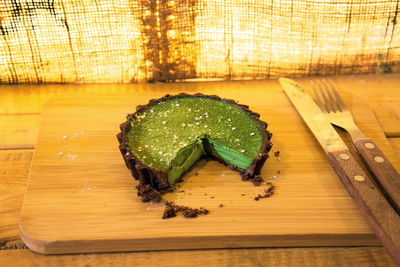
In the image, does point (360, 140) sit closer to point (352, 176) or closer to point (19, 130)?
point (352, 176)

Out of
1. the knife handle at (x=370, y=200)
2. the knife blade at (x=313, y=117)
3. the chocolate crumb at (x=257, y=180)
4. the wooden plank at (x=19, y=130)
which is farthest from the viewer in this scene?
the wooden plank at (x=19, y=130)

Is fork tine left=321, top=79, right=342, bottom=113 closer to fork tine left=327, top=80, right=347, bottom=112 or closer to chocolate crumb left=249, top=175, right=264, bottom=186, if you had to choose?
fork tine left=327, top=80, right=347, bottom=112

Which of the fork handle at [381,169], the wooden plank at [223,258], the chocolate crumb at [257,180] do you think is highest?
the fork handle at [381,169]

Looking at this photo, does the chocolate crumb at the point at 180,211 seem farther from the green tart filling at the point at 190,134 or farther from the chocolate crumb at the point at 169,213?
the green tart filling at the point at 190,134

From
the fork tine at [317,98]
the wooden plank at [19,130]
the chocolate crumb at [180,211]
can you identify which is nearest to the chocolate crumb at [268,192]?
the chocolate crumb at [180,211]

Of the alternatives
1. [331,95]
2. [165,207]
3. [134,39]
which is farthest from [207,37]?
[165,207]

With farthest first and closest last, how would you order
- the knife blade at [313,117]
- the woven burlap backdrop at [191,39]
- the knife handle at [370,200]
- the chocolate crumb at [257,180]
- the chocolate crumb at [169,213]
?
the woven burlap backdrop at [191,39] < the knife blade at [313,117] < the chocolate crumb at [257,180] < the chocolate crumb at [169,213] < the knife handle at [370,200]
